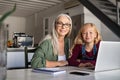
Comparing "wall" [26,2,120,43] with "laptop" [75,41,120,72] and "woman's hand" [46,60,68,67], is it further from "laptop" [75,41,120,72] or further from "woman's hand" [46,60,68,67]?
"laptop" [75,41,120,72]

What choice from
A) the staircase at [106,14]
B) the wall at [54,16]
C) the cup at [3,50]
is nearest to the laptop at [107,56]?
the cup at [3,50]

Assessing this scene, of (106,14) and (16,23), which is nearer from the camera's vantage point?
(106,14)

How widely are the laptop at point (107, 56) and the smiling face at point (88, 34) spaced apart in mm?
418

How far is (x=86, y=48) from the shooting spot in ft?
7.14

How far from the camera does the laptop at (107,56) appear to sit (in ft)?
Answer: 5.29

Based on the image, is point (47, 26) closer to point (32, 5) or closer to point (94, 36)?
point (32, 5)

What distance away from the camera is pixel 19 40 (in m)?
5.34

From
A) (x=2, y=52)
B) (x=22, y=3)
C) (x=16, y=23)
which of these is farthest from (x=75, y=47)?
(x=16, y=23)

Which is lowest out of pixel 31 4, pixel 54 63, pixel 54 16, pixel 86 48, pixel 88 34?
pixel 54 63

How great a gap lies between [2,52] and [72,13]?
5251mm

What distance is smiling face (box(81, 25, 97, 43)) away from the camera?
2.15 m

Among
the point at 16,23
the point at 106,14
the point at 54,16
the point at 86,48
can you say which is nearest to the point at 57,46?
the point at 86,48

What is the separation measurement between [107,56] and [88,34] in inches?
20.6

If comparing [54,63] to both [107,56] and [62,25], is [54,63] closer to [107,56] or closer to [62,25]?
[62,25]
